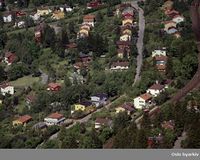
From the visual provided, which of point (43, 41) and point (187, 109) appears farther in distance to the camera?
point (43, 41)

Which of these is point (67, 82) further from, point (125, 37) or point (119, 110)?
point (125, 37)

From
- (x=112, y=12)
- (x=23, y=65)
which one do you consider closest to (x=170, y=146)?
(x=23, y=65)

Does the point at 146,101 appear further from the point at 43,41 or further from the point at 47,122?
the point at 43,41

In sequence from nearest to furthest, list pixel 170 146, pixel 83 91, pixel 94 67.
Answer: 1. pixel 170 146
2. pixel 83 91
3. pixel 94 67

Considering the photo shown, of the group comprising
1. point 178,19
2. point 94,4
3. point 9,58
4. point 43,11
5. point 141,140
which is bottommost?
point 9,58

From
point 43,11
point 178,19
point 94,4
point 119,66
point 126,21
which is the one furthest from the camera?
Result: point 94,4

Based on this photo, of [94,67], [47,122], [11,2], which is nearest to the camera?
[47,122]

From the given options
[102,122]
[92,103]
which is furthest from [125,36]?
[102,122]
